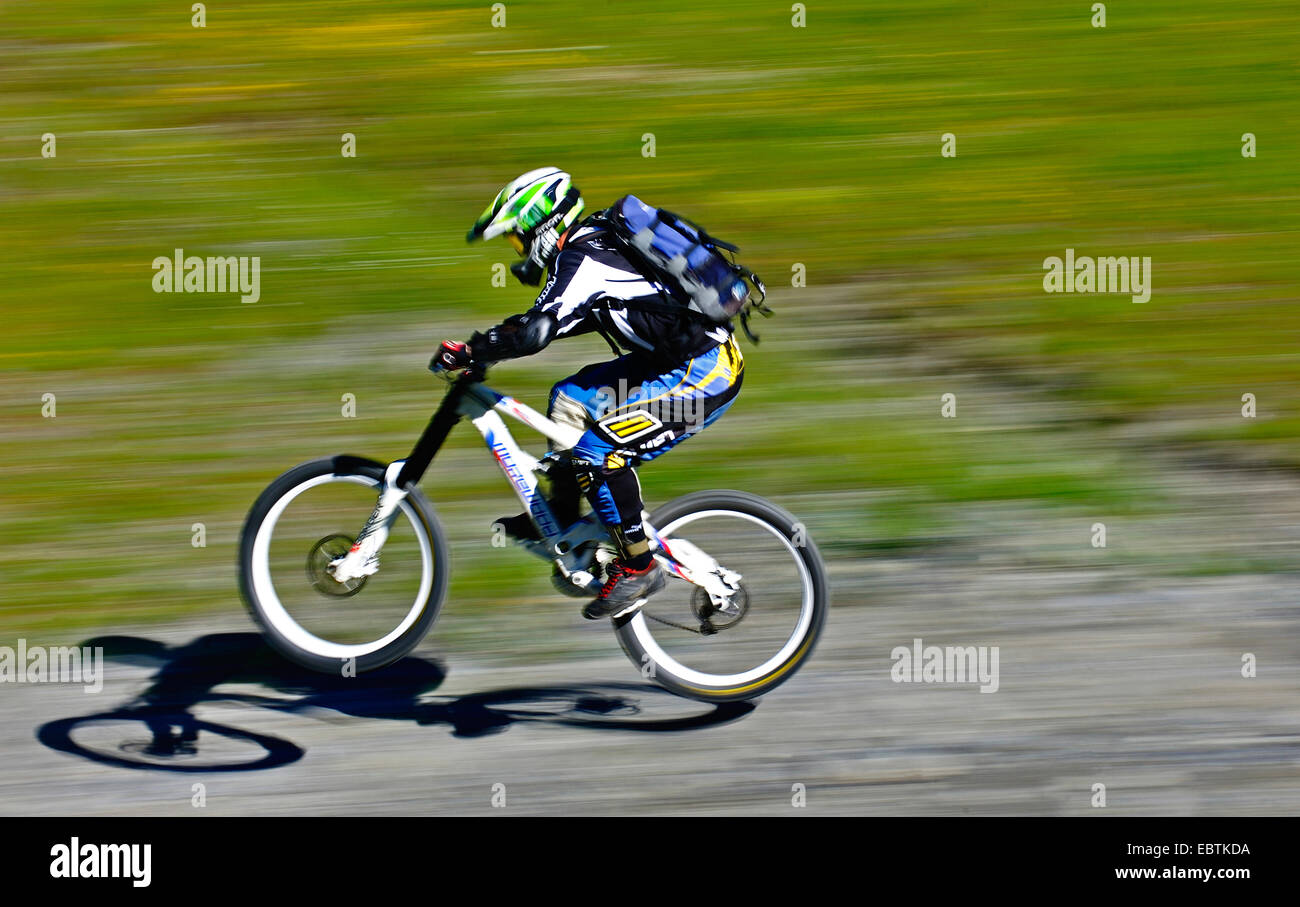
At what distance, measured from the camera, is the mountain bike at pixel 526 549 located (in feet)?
18.6

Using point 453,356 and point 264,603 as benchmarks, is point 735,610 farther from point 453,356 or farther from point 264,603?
point 264,603

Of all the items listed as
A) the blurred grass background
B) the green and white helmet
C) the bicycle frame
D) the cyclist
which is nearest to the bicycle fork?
the bicycle frame

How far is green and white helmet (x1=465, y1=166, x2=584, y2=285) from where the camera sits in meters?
5.38

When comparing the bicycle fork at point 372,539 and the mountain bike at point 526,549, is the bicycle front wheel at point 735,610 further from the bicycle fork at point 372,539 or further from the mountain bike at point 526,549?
the bicycle fork at point 372,539

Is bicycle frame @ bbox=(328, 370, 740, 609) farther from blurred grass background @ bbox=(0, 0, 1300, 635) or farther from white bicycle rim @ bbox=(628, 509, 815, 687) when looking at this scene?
blurred grass background @ bbox=(0, 0, 1300, 635)

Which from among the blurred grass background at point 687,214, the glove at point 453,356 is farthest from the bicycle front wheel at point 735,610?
the glove at point 453,356

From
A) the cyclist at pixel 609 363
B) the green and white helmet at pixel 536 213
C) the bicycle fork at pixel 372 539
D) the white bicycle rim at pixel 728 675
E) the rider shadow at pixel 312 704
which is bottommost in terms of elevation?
the rider shadow at pixel 312 704

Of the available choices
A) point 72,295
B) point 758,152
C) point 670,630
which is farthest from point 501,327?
point 758,152

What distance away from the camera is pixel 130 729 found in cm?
597

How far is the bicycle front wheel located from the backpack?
35.4 inches

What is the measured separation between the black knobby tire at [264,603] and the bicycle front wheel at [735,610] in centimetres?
86

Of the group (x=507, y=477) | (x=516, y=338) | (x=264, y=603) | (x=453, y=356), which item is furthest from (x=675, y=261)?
(x=264, y=603)

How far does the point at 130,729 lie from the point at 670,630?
101 inches

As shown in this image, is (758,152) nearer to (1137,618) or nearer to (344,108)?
(344,108)
